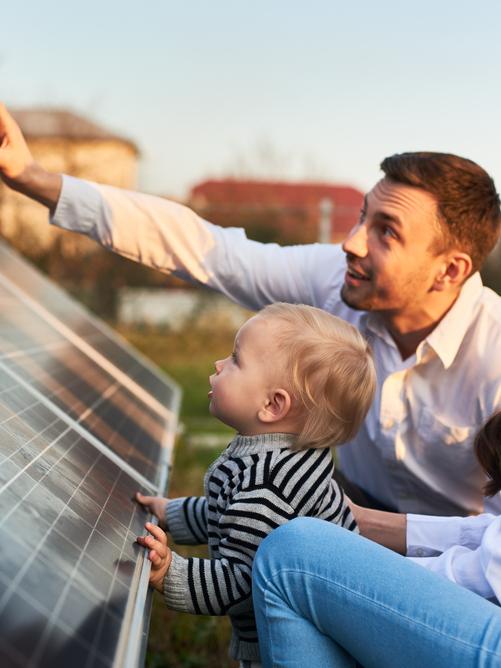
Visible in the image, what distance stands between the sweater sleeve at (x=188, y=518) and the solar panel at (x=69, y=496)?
0.44 feet

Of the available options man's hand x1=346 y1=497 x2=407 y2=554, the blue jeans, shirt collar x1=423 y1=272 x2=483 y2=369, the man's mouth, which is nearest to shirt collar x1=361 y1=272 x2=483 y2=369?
shirt collar x1=423 y1=272 x2=483 y2=369

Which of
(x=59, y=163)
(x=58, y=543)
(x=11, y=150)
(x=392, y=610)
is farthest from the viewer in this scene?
(x=59, y=163)

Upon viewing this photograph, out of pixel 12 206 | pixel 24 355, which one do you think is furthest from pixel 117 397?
pixel 12 206

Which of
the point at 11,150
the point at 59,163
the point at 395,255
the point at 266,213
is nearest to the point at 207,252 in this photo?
the point at 395,255

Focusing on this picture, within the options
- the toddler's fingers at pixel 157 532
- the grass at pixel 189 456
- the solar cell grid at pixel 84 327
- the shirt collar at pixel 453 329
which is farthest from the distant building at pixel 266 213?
the toddler's fingers at pixel 157 532

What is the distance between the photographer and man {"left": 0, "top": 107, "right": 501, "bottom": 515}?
10.9 feet

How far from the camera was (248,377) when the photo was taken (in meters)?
2.38

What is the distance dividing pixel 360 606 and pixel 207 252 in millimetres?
2112

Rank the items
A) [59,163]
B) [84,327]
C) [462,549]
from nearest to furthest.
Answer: [462,549] < [84,327] < [59,163]

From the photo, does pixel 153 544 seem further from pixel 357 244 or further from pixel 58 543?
pixel 357 244

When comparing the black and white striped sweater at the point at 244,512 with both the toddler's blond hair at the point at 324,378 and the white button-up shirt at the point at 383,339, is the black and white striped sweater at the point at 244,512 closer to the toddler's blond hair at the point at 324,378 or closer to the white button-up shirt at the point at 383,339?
the toddler's blond hair at the point at 324,378

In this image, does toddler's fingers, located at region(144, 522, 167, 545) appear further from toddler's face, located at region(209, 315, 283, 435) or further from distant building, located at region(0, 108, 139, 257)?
distant building, located at region(0, 108, 139, 257)

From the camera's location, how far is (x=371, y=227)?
11.6 ft

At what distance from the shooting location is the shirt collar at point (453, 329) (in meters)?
3.29
